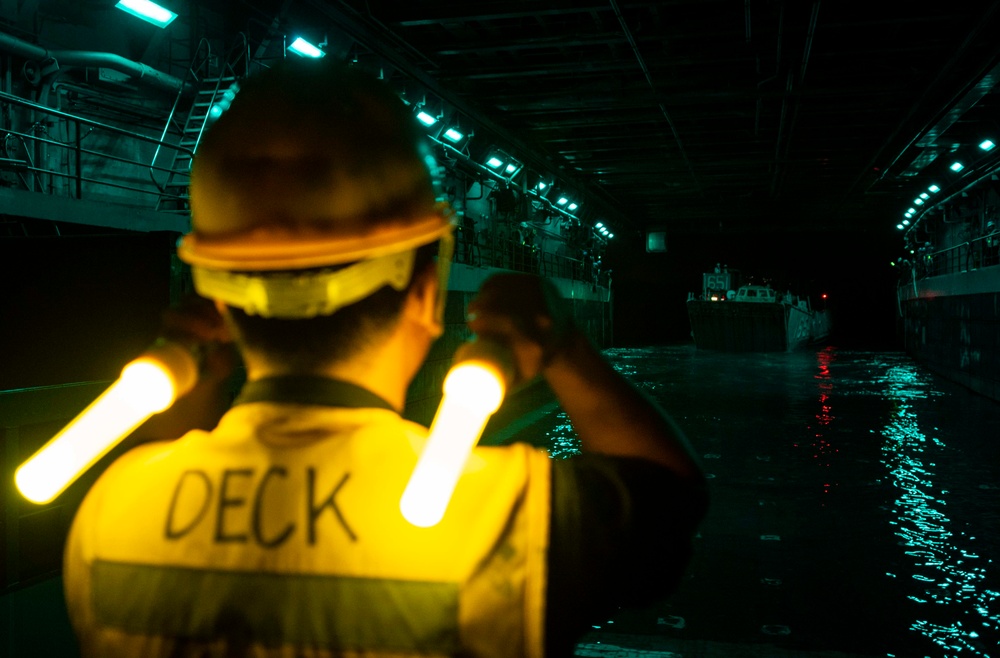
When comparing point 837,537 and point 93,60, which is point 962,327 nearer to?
point 837,537

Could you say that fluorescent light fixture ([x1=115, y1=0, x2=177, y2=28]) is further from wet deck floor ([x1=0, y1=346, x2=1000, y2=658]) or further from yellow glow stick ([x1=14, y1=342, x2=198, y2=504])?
yellow glow stick ([x1=14, y1=342, x2=198, y2=504])

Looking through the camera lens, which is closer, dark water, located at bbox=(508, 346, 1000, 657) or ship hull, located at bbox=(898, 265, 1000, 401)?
dark water, located at bbox=(508, 346, 1000, 657)

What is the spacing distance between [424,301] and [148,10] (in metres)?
13.1

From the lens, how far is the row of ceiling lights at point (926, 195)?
20.8 meters

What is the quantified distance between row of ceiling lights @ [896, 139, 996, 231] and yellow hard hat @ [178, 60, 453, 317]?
75.3ft

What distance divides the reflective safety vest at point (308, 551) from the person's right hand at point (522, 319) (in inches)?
6.2

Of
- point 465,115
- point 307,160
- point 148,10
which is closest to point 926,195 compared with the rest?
point 465,115

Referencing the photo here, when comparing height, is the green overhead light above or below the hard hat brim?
above

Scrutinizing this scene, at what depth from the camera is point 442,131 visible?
663 inches

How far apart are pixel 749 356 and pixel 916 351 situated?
6134 millimetres

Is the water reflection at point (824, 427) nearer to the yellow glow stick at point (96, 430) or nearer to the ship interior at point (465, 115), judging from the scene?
the ship interior at point (465, 115)

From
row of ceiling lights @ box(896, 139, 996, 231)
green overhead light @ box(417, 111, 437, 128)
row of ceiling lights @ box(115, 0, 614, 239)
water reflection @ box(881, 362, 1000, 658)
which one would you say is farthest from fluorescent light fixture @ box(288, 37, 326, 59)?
row of ceiling lights @ box(896, 139, 996, 231)

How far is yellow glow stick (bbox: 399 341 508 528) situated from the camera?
1.05 m

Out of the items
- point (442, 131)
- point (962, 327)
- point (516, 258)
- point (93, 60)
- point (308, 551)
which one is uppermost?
point (93, 60)
